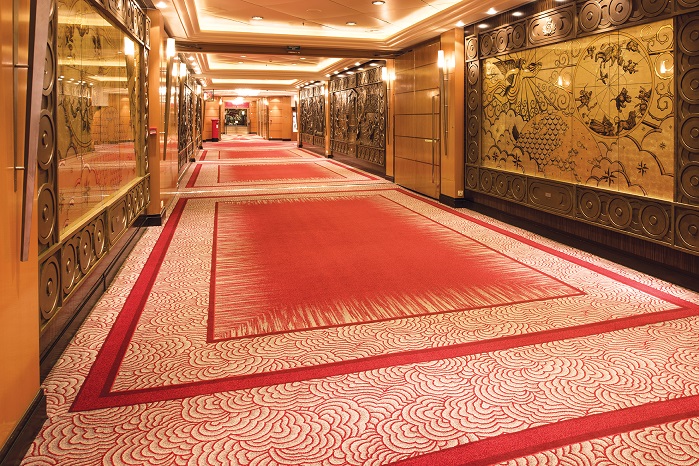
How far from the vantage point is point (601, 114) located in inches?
209

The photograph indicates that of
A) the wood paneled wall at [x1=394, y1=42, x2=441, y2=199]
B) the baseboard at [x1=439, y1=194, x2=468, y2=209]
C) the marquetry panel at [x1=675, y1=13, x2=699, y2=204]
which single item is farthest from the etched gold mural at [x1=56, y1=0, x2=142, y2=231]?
the wood paneled wall at [x1=394, y1=42, x2=441, y2=199]

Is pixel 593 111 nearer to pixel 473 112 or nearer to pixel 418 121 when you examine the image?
pixel 473 112

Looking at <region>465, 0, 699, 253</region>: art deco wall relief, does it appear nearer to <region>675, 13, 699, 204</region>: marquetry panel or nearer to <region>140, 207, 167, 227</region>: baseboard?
<region>675, 13, 699, 204</region>: marquetry panel

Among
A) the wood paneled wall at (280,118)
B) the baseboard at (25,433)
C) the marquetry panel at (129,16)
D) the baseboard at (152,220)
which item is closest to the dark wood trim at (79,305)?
the baseboard at (25,433)

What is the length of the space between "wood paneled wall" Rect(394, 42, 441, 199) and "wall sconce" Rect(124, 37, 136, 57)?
4699 mm

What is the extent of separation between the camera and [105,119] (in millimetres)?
4484

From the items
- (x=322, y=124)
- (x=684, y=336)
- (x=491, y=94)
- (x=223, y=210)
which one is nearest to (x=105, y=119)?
(x=223, y=210)

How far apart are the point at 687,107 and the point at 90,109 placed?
452cm

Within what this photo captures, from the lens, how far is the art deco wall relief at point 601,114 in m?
4.38

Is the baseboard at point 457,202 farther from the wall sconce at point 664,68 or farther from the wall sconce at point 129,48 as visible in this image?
the wall sconce at point 129,48

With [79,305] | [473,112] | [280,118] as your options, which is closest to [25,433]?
[79,305]

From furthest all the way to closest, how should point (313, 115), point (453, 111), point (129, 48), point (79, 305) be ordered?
point (313, 115) → point (453, 111) → point (129, 48) → point (79, 305)

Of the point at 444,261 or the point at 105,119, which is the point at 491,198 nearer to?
the point at 444,261

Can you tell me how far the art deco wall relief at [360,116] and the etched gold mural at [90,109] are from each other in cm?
730
